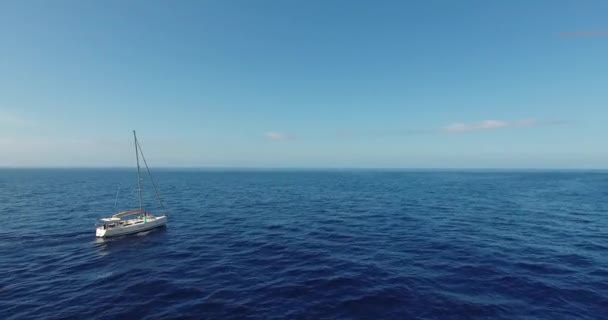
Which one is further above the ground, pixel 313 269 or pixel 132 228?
pixel 132 228

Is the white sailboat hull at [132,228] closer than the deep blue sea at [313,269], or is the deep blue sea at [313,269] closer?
the deep blue sea at [313,269]

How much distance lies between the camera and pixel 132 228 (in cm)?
4309

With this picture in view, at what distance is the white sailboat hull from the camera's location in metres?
39.8

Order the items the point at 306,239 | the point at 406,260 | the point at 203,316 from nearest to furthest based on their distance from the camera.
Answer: the point at 203,316 < the point at 406,260 < the point at 306,239

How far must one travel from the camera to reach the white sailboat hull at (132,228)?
131 ft

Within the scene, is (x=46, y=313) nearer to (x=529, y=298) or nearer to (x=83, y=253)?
(x=83, y=253)

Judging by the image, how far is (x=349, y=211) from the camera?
59344 millimetres

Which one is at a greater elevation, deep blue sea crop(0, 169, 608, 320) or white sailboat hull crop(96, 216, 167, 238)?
white sailboat hull crop(96, 216, 167, 238)

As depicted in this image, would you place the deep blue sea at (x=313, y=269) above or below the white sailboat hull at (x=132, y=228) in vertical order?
below

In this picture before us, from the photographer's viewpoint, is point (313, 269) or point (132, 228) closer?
point (313, 269)

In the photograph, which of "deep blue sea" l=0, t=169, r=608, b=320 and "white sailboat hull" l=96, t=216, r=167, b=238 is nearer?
"deep blue sea" l=0, t=169, r=608, b=320

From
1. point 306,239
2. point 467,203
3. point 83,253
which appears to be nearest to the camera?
point 83,253

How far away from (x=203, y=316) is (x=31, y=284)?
782 inches

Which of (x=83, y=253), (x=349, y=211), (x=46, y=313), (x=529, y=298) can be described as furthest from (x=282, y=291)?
(x=349, y=211)
